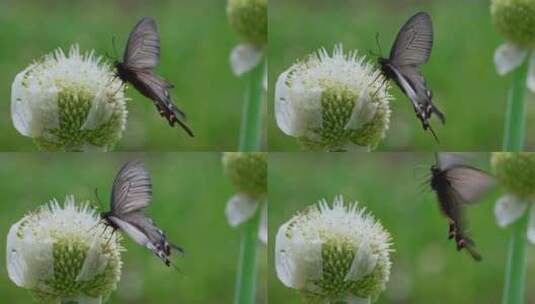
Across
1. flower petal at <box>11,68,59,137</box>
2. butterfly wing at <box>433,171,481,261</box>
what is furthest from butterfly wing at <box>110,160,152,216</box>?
butterfly wing at <box>433,171,481,261</box>

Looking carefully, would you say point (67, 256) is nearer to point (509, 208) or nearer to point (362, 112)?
point (362, 112)

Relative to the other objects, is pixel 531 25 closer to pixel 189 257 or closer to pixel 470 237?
pixel 470 237

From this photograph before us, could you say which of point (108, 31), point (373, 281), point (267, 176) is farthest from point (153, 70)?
point (373, 281)

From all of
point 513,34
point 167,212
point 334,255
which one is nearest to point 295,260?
point 334,255

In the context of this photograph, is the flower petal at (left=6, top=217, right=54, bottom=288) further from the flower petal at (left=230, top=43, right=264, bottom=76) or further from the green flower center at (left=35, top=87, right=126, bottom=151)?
the flower petal at (left=230, top=43, right=264, bottom=76)

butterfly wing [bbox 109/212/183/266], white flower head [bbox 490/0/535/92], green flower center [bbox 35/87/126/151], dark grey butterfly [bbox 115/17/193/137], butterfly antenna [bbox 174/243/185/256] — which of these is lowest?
butterfly antenna [bbox 174/243/185/256]

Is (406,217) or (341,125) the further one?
(406,217)

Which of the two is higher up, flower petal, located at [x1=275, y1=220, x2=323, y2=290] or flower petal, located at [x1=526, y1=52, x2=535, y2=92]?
flower petal, located at [x1=526, y1=52, x2=535, y2=92]
